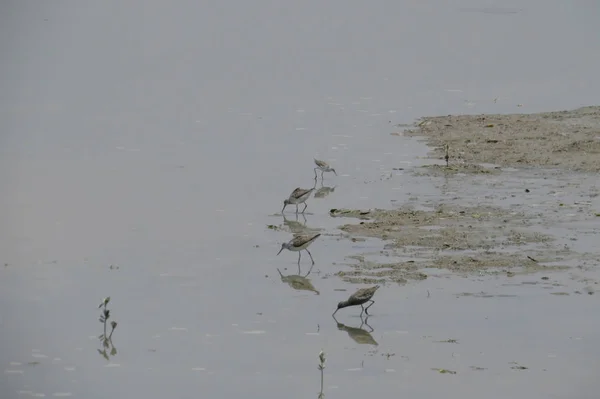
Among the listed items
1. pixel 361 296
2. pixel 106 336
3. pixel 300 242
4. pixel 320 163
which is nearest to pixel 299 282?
pixel 300 242

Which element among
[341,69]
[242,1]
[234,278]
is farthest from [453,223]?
[242,1]

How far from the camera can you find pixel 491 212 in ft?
50.4

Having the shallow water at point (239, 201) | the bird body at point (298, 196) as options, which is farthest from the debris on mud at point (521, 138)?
the bird body at point (298, 196)

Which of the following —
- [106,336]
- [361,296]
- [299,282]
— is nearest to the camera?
[106,336]

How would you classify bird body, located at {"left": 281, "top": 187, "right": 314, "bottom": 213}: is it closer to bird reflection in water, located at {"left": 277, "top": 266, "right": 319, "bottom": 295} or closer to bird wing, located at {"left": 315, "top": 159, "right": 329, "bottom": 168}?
bird wing, located at {"left": 315, "top": 159, "right": 329, "bottom": 168}

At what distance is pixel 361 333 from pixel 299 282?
175cm

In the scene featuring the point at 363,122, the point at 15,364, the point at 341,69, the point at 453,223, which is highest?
the point at 341,69

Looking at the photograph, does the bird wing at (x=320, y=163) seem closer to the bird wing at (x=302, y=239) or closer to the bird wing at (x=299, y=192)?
the bird wing at (x=299, y=192)

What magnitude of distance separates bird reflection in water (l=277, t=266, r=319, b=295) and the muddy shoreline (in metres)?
0.40

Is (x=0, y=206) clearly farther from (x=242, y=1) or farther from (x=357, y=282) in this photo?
(x=242, y=1)

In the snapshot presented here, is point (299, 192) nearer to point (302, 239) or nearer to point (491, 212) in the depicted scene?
point (302, 239)

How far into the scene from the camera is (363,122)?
2230 cm

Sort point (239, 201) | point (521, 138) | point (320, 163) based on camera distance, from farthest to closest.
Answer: point (521, 138) < point (320, 163) < point (239, 201)

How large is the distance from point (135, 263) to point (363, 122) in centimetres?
938
